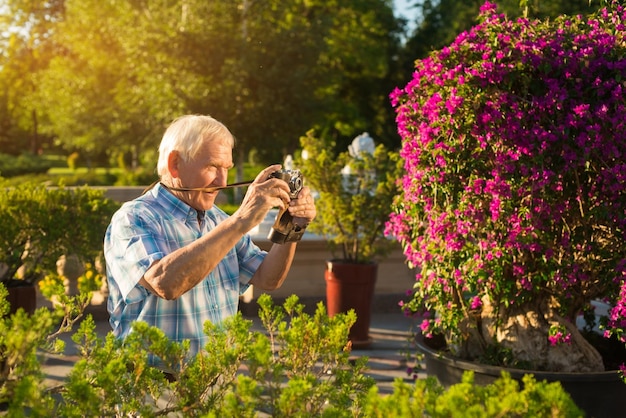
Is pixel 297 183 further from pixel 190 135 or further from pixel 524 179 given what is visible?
pixel 524 179

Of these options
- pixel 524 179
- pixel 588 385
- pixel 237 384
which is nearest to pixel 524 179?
pixel 524 179

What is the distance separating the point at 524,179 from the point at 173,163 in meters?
2.75

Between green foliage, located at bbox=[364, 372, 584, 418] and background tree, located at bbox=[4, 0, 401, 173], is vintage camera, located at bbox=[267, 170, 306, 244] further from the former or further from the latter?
background tree, located at bbox=[4, 0, 401, 173]

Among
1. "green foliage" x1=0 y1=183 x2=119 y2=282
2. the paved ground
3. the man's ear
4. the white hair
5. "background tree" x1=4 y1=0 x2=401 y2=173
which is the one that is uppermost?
"background tree" x1=4 y1=0 x2=401 y2=173

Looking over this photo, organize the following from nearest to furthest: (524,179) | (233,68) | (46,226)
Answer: (524,179)
(46,226)
(233,68)

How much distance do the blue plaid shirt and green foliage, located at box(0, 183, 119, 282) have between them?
5.30m

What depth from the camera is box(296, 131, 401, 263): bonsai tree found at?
873 cm

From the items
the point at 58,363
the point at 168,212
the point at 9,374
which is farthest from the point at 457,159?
the point at 58,363

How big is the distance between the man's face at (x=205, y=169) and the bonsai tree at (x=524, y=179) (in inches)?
96.6

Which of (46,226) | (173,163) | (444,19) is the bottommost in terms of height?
(46,226)

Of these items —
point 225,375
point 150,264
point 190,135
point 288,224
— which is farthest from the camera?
point 288,224

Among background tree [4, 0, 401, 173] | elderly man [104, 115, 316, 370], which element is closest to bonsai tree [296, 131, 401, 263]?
elderly man [104, 115, 316, 370]

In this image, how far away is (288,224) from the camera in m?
3.22

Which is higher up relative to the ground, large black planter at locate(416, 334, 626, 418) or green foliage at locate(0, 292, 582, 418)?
green foliage at locate(0, 292, 582, 418)
